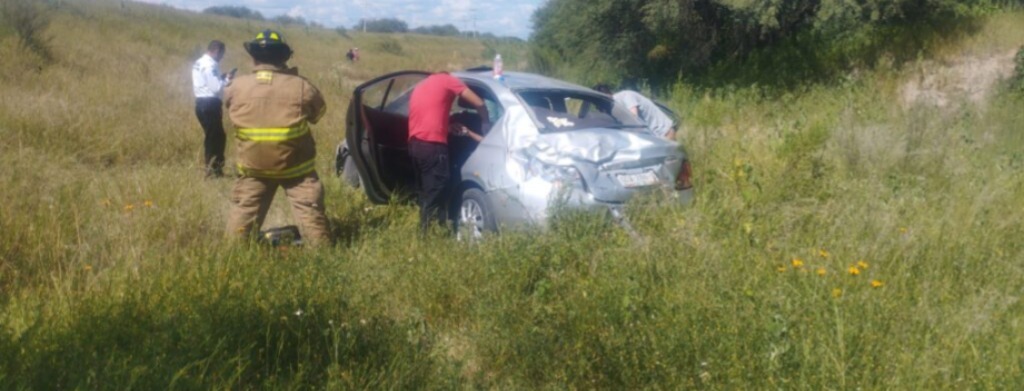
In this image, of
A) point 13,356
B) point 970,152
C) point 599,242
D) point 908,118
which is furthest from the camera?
point 908,118

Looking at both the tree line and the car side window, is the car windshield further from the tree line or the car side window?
the tree line

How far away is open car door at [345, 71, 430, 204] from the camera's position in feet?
20.6

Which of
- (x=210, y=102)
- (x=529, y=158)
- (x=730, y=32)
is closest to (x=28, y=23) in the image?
Answer: (x=210, y=102)

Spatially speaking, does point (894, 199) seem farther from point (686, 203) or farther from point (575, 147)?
point (575, 147)

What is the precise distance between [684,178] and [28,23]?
15.6 meters

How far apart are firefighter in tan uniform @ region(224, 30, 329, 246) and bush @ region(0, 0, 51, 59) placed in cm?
1248

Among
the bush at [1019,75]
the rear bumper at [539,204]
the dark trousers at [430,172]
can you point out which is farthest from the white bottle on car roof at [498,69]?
the bush at [1019,75]

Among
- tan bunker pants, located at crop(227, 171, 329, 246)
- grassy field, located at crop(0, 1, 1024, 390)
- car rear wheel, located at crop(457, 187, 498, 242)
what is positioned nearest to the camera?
grassy field, located at crop(0, 1, 1024, 390)

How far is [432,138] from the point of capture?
19.7ft

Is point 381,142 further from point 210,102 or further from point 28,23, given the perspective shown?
point 28,23

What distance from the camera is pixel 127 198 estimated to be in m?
5.88

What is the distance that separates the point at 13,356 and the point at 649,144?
13.8 feet

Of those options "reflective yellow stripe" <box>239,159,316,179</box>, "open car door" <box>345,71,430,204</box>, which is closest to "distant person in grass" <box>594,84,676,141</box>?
"open car door" <box>345,71,430,204</box>

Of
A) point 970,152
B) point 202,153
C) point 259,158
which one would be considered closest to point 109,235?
point 259,158
